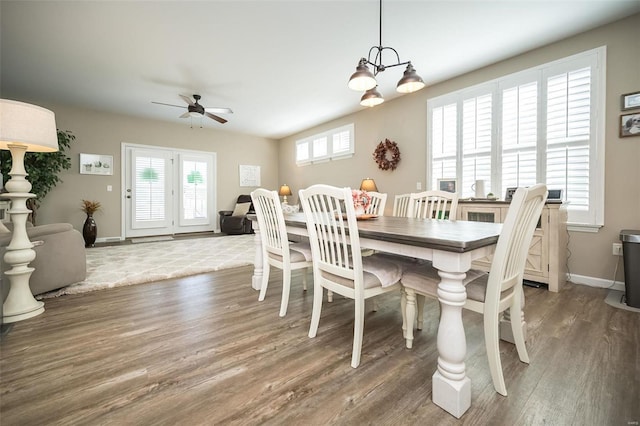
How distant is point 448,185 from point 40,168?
638 centimetres

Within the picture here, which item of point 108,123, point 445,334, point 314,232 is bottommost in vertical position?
point 445,334

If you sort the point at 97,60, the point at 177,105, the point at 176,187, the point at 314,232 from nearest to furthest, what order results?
the point at 314,232 → the point at 97,60 → the point at 177,105 → the point at 176,187

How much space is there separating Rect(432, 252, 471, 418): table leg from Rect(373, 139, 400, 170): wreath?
3749 millimetres

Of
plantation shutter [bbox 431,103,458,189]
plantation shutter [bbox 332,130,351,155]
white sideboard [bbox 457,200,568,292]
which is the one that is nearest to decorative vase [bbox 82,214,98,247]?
plantation shutter [bbox 332,130,351,155]

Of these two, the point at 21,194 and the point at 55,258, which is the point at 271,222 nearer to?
the point at 21,194

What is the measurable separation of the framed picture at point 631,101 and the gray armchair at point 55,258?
5367mm

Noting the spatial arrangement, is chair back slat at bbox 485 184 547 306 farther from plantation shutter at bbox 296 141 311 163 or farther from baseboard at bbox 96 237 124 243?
baseboard at bbox 96 237 124 243

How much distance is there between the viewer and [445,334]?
1205 millimetres

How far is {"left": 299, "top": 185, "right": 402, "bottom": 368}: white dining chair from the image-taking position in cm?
A: 146

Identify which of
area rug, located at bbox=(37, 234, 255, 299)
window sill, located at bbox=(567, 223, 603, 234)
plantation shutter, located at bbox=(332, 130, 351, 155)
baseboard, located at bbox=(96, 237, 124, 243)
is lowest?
area rug, located at bbox=(37, 234, 255, 299)

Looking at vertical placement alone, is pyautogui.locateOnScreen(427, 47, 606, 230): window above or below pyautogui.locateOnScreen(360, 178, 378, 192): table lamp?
above

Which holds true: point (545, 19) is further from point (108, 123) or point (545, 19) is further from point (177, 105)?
point (108, 123)

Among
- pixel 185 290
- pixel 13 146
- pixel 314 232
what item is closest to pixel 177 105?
pixel 13 146

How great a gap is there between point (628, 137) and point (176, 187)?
737cm
